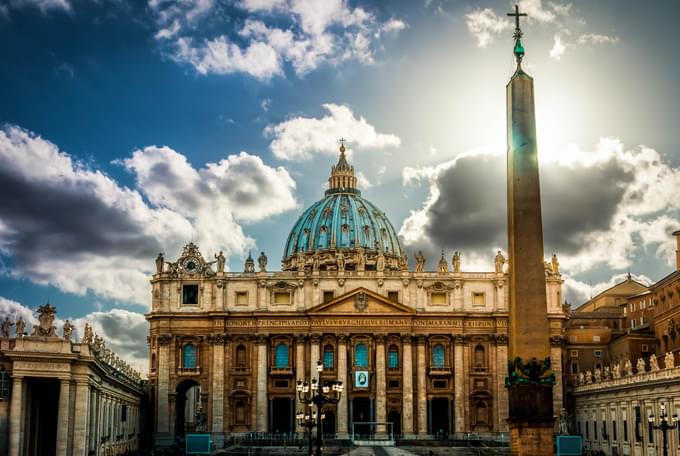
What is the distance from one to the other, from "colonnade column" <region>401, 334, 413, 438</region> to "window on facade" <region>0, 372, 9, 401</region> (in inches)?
2168

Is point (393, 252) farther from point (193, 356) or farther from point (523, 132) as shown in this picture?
point (523, 132)

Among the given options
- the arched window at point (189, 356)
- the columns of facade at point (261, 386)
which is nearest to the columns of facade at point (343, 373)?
the columns of facade at point (261, 386)

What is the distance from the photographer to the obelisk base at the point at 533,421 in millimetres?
33312

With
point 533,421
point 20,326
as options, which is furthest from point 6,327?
point 533,421

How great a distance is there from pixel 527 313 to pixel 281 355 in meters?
73.5

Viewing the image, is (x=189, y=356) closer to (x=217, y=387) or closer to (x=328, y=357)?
(x=217, y=387)

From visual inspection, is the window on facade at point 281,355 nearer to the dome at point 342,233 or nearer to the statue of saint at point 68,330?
the dome at point 342,233

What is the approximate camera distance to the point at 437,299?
106 m

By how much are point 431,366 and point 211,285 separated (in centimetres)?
2262

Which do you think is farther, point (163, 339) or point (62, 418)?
point (163, 339)

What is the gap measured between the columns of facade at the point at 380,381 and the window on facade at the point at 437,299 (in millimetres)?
6059

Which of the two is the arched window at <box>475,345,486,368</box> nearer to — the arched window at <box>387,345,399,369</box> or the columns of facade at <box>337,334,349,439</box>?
the arched window at <box>387,345,399,369</box>

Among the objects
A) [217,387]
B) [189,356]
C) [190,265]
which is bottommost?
[217,387]

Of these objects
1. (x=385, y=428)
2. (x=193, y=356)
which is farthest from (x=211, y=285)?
(x=385, y=428)
